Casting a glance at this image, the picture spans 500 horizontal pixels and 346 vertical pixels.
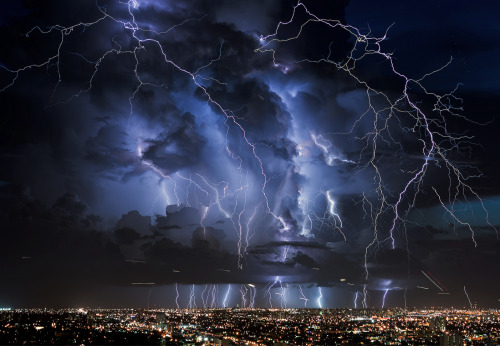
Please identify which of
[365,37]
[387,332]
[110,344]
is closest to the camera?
[365,37]

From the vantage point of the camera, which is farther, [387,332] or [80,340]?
[387,332]

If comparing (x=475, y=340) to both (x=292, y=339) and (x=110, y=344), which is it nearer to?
(x=292, y=339)

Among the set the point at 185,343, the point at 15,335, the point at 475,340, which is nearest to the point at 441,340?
the point at 475,340

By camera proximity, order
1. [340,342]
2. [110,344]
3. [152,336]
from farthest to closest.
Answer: [152,336] < [340,342] < [110,344]

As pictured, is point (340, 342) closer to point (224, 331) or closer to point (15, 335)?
point (224, 331)

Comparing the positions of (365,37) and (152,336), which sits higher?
(365,37)

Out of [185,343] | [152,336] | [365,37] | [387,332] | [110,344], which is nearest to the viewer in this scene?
[365,37]

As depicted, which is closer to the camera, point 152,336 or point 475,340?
point 475,340

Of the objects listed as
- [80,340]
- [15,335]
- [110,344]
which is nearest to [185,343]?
[110,344]

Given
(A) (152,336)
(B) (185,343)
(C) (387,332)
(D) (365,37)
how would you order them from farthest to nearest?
(C) (387,332)
(A) (152,336)
(B) (185,343)
(D) (365,37)
